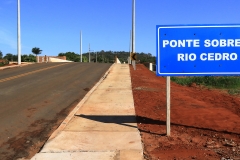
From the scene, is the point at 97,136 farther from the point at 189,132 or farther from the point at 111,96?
the point at 111,96

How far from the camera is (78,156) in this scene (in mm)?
5117

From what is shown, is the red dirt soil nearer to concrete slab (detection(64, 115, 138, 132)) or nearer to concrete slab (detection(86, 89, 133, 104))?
concrete slab (detection(64, 115, 138, 132))

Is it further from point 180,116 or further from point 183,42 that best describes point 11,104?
point 183,42

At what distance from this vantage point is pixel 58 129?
6.82 m

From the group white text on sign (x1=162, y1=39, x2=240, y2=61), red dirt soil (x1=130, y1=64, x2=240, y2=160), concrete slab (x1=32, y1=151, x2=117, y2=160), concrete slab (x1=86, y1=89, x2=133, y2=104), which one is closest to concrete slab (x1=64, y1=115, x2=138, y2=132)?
red dirt soil (x1=130, y1=64, x2=240, y2=160)

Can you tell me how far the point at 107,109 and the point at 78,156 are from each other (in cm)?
400

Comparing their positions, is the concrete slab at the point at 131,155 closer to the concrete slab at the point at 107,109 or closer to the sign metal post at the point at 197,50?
the sign metal post at the point at 197,50

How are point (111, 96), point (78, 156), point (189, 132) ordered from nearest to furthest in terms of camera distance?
point (78, 156) < point (189, 132) < point (111, 96)

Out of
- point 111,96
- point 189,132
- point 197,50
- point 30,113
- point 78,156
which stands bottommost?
point 78,156

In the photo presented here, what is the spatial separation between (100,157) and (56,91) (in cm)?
806

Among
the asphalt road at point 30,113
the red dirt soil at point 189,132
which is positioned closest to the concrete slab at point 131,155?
the red dirt soil at point 189,132

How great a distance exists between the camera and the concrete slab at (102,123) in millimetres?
6840

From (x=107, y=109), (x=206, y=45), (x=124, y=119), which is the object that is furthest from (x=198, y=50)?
(x=107, y=109)

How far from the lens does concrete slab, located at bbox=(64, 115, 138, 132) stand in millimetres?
6840
